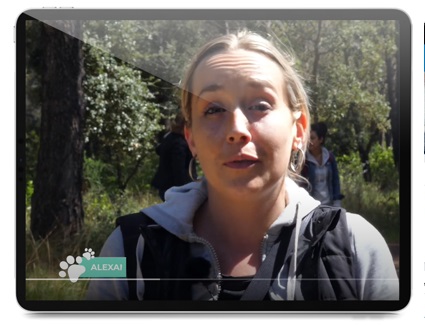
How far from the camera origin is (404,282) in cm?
381

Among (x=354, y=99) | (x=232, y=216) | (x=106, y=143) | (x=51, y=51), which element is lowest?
(x=232, y=216)

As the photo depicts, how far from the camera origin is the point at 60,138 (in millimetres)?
3846

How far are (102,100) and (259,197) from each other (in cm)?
93

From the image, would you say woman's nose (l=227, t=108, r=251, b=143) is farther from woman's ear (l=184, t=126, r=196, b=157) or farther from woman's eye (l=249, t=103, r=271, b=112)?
woman's ear (l=184, t=126, r=196, b=157)

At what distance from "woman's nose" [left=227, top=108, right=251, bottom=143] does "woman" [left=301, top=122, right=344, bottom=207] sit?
344 millimetres

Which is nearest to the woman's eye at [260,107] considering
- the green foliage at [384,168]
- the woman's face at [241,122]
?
the woman's face at [241,122]

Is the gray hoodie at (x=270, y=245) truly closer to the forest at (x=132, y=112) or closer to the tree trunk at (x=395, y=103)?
the forest at (x=132, y=112)

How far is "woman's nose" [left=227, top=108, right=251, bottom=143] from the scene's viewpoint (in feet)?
12.0

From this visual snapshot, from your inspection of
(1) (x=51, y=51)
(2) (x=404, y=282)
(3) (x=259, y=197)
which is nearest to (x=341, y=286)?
(2) (x=404, y=282)

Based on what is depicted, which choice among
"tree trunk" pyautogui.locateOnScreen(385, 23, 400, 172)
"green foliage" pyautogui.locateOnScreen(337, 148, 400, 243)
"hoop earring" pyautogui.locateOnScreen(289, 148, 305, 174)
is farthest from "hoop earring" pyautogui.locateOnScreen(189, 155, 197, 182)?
Result: "tree trunk" pyautogui.locateOnScreen(385, 23, 400, 172)

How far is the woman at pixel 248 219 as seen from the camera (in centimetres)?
368

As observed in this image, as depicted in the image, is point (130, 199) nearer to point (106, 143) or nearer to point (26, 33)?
point (106, 143)

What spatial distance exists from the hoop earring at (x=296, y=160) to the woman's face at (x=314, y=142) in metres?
0.05

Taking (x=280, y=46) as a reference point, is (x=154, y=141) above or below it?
below
